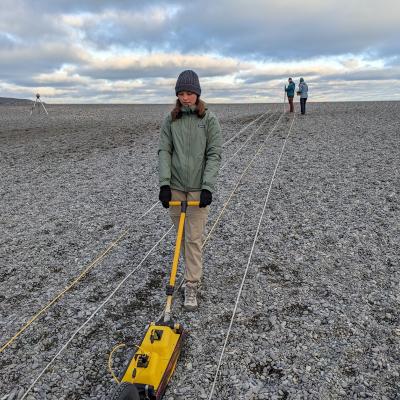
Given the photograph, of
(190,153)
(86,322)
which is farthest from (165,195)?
(86,322)

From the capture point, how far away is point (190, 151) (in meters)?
6.06

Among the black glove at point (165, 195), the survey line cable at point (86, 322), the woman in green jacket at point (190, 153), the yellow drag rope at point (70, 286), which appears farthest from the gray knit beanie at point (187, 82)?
the yellow drag rope at point (70, 286)

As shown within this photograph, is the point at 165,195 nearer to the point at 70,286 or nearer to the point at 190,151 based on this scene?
the point at 190,151

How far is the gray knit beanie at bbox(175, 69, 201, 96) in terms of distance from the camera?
5.59 metres

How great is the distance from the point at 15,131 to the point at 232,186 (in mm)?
27539

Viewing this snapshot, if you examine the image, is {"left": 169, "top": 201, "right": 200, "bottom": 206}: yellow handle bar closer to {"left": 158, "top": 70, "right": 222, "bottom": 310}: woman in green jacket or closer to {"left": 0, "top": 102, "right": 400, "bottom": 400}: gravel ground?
{"left": 158, "top": 70, "right": 222, "bottom": 310}: woman in green jacket

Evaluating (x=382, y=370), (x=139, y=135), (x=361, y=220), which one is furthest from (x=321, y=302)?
(x=139, y=135)

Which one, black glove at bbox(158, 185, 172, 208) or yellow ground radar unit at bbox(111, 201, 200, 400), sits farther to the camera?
black glove at bbox(158, 185, 172, 208)

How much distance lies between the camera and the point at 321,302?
23.1ft

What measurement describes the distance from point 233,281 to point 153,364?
3407 millimetres

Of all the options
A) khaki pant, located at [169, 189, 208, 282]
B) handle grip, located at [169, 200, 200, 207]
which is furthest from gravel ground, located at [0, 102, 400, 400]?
handle grip, located at [169, 200, 200, 207]

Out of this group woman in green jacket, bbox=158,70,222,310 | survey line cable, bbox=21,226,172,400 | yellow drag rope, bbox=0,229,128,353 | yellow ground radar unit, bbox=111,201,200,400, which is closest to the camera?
yellow ground radar unit, bbox=111,201,200,400

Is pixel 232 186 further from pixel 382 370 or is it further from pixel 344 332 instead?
pixel 382 370

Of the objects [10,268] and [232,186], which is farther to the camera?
[232,186]
